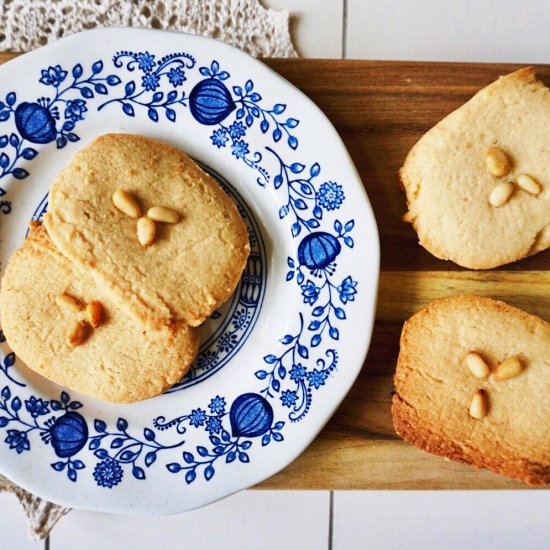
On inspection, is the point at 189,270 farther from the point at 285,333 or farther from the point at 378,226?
the point at 378,226

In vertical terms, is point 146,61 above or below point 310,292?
above

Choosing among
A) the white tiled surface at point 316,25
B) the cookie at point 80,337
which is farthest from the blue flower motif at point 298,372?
the white tiled surface at point 316,25

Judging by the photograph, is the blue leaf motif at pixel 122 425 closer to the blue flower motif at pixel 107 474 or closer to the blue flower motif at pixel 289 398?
the blue flower motif at pixel 107 474

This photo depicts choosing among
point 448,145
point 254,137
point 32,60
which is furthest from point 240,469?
point 32,60

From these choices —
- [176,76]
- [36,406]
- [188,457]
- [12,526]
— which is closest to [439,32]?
[176,76]

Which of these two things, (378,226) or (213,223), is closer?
(213,223)

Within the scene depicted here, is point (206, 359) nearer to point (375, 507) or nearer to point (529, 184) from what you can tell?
point (375, 507)
